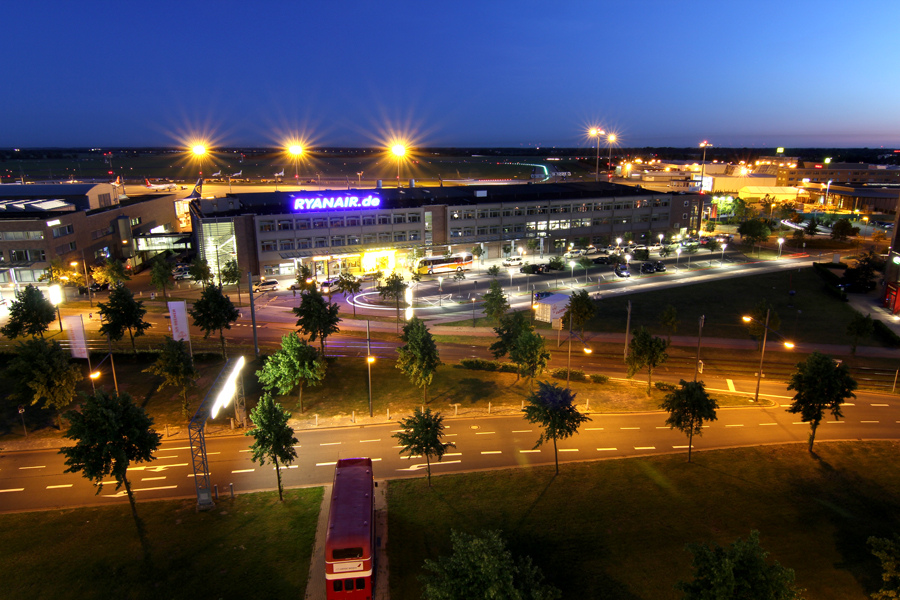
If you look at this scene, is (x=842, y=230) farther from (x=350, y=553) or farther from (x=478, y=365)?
(x=350, y=553)

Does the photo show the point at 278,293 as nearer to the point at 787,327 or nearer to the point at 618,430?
the point at 618,430

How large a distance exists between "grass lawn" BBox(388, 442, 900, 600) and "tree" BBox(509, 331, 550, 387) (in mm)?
8653

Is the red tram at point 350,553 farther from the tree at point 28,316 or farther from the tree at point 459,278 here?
the tree at point 459,278

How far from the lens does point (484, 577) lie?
582 inches

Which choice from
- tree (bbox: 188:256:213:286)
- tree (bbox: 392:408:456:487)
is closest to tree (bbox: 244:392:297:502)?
tree (bbox: 392:408:456:487)

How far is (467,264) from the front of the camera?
78438 millimetres

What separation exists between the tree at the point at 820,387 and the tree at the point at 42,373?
142ft

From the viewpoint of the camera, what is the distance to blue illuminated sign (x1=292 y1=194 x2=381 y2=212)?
72750 mm

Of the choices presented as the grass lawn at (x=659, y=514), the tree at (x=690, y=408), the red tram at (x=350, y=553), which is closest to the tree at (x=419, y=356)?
the grass lawn at (x=659, y=514)

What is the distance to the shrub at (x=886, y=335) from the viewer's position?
160ft

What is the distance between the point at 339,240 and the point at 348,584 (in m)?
61.9

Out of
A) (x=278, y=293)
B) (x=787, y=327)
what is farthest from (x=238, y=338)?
(x=787, y=327)

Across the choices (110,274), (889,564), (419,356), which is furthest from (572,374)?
(110,274)

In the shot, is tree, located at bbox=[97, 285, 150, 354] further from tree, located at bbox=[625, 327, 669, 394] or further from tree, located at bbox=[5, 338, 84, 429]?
tree, located at bbox=[625, 327, 669, 394]
